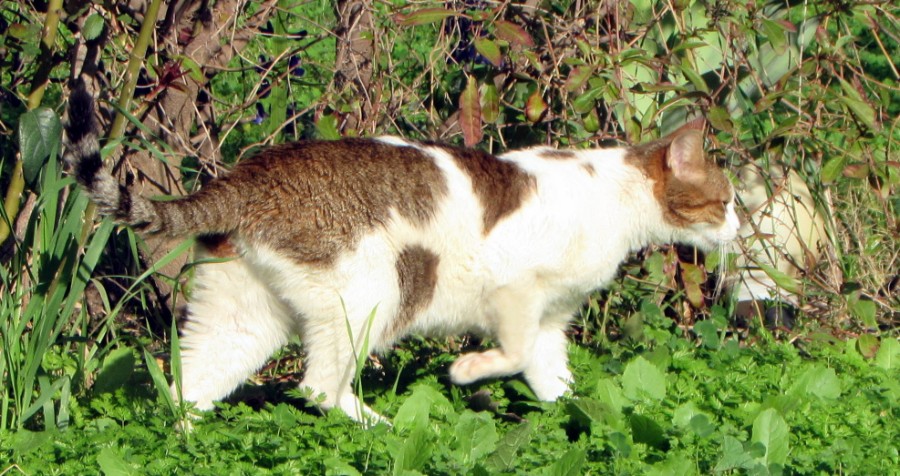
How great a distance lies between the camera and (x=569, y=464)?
3.10m

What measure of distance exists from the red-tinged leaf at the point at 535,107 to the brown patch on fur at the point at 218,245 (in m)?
1.58

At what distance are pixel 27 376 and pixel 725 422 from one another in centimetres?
225

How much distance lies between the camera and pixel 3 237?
416 cm

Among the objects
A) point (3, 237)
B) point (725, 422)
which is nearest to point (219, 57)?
point (3, 237)

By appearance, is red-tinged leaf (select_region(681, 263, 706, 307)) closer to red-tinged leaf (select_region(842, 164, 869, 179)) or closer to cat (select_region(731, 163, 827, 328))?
cat (select_region(731, 163, 827, 328))

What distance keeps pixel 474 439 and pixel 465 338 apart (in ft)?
6.40

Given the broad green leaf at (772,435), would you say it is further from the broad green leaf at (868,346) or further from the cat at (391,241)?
the broad green leaf at (868,346)

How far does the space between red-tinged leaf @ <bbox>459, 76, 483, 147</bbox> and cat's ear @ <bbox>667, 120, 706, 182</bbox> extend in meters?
0.84

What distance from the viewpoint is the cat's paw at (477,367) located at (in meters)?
4.04

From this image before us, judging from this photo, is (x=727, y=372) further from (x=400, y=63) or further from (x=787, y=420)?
(x=400, y=63)

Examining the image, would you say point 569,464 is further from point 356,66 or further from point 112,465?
point 356,66

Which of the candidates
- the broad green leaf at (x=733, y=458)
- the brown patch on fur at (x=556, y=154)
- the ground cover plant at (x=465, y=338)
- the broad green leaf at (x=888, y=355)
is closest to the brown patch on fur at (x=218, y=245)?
the ground cover plant at (x=465, y=338)

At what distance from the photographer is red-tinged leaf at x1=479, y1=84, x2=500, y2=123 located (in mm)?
4844

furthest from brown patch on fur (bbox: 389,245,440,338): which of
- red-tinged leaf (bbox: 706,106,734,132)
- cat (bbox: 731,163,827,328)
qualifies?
cat (bbox: 731,163,827,328)
